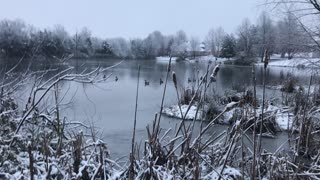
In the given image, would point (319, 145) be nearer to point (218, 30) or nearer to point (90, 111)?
point (90, 111)

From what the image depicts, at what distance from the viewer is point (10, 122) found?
4199 mm

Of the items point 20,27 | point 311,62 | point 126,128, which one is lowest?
point 126,128

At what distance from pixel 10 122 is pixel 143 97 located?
926 cm

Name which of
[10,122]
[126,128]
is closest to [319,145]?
[10,122]

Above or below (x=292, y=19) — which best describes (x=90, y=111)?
below

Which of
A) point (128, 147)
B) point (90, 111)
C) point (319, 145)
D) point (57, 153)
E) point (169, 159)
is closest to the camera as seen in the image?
point (169, 159)

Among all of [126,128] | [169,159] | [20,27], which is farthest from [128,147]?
[20,27]

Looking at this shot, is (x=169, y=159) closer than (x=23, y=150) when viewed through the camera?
Yes

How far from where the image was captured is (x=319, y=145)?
485 centimetres

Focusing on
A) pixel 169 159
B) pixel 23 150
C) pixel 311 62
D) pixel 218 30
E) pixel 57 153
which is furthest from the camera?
pixel 218 30

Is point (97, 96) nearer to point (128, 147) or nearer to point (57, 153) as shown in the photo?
point (128, 147)

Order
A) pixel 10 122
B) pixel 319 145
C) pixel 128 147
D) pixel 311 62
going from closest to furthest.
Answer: pixel 10 122 → pixel 319 145 → pixel 128 147 → pixel 311 62

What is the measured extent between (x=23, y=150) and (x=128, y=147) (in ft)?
9.13

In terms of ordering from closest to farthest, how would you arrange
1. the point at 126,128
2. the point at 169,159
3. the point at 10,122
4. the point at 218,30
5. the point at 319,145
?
the point at 169,159
the point at 10,122
the point at 319,145
the point at 126,128
the point at 218,30
